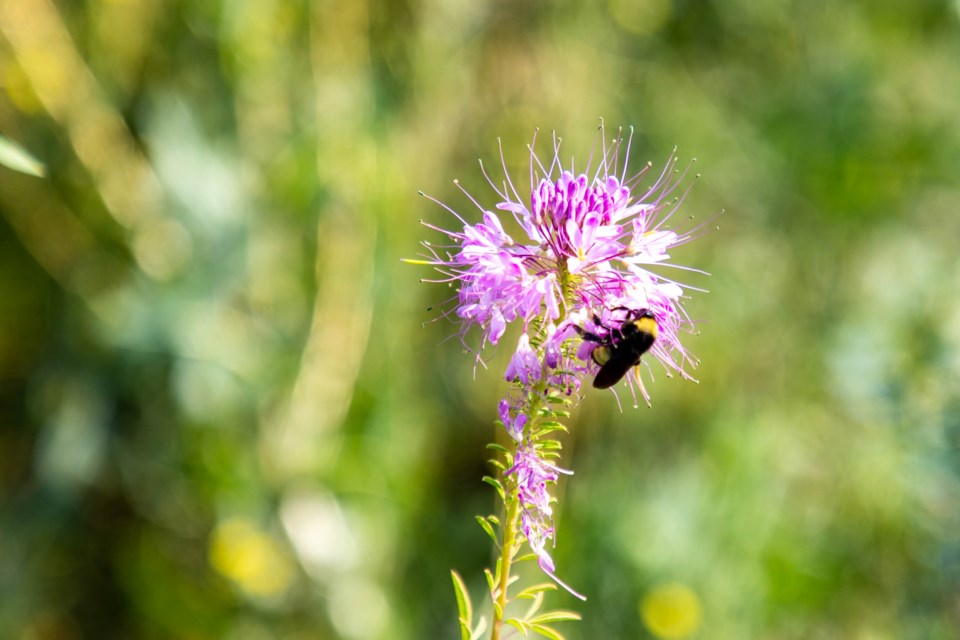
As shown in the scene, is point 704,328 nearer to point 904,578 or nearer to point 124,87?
point 904,578

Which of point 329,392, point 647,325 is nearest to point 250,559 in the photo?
point 329,392

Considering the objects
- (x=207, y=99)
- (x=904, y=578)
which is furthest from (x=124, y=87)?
(x=904, y=578)

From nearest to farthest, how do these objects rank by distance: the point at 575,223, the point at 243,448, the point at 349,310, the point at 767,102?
1. the point at 575,223
2. the point at 243,448
3. the point at 349,310
4. the point at 767,102

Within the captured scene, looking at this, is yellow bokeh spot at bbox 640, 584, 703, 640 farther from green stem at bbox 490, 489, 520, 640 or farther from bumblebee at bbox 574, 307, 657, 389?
green stem at bbox 490, 489, 520, 640

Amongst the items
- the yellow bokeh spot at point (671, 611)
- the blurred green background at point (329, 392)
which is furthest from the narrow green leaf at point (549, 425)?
the yellow bokeh spot at point (671, 611)

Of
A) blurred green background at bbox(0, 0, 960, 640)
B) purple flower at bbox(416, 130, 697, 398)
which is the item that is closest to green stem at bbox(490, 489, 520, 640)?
purple flower at bbox(416, 130, 697, 398)

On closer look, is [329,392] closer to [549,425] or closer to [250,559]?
[250,559]

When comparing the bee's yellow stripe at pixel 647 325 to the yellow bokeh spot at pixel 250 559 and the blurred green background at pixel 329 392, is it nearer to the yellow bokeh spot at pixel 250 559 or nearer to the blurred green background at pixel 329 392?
the blurred green background at pixel 329 392

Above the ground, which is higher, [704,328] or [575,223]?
[704,328]
